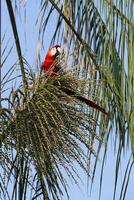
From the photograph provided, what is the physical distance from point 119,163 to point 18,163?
0.34 meters

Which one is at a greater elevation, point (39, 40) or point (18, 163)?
point (39, 40)

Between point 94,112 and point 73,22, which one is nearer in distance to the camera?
point 94,112

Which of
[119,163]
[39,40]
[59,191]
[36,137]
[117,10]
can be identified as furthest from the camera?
[39,40]

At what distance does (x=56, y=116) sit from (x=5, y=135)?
0.44 ft

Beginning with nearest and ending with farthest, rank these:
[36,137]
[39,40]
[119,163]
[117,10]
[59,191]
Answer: [36,137] → [59,191] → [119,163] → [117,10] → [39,40]

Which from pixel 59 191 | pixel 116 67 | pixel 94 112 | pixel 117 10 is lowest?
pixel 59 191

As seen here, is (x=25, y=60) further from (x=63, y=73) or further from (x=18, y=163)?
(x=18, y=163)

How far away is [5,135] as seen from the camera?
5.40 ft

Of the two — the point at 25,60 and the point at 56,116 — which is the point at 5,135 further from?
the point at 25,60

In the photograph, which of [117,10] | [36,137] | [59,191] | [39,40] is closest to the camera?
[36,137]

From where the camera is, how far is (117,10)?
2.03 m

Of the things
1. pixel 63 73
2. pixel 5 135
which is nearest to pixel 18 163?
pixel 5 135

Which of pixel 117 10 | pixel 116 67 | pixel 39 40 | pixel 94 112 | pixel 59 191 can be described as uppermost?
pixel 39 40

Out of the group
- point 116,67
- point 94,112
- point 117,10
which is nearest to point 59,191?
point 94,112
